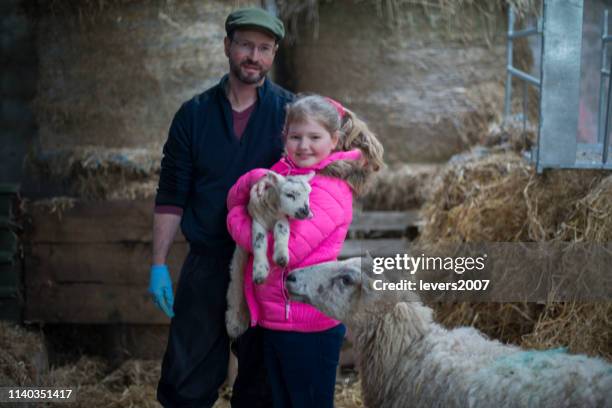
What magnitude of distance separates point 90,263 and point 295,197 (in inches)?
100

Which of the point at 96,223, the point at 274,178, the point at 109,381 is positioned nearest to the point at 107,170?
→ the point at 96,223

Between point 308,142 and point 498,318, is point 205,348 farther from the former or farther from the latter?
point 498,318

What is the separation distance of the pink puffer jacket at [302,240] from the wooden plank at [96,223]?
1.95 metres

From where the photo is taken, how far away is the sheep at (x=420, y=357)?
2.46 metres

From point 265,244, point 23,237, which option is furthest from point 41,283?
point 265,244

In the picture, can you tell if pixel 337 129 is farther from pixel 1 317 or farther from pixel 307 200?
pixel 1 317

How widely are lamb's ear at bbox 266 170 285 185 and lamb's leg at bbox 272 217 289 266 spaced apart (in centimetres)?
15

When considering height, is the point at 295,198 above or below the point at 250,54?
below

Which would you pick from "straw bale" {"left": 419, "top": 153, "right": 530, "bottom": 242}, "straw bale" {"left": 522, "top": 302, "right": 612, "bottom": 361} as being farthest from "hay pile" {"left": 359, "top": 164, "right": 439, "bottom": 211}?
"straw bale" {"left": 522, "top": 302, "right": 612, "bottom": 361}

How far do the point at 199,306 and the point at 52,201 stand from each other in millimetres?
2079

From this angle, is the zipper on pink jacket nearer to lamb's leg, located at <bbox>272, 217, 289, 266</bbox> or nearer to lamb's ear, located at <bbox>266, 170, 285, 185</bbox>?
lamb's leg, located at <bbox>272, 217, 289, 266</bbox>

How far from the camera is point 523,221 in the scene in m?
4.19

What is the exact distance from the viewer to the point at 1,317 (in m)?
4.64

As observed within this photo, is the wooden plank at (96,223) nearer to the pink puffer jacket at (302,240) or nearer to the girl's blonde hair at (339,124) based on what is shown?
the pink puffer jacket at (302,240)
